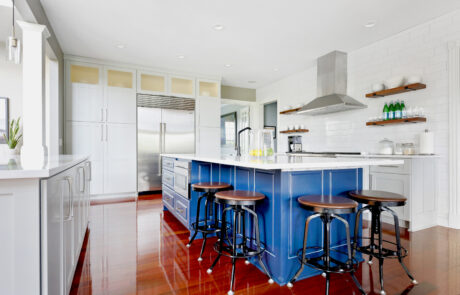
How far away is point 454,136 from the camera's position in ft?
10.1

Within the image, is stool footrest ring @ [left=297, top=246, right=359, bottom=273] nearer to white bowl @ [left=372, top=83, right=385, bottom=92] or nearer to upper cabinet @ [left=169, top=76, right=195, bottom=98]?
white bowl @ [left=372, top=83, right=385, bottom=92]

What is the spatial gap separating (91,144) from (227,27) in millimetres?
3295

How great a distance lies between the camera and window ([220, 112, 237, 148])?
8718 mm

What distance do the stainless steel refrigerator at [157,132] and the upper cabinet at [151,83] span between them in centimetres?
13

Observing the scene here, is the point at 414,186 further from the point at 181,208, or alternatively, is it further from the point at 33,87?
the point at 33,87

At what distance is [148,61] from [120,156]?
1.95 meters

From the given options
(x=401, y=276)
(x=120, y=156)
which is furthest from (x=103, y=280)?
(x=120, y=156)

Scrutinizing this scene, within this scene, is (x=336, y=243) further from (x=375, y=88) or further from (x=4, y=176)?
(x=375, y=88)

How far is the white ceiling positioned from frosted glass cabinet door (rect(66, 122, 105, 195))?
133cm

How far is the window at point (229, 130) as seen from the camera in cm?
872

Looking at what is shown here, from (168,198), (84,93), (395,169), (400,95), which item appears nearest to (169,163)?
(168,198)

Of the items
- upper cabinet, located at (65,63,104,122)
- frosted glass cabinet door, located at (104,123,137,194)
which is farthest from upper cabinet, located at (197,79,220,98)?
upper cabinet, located at (65,63,104,122)

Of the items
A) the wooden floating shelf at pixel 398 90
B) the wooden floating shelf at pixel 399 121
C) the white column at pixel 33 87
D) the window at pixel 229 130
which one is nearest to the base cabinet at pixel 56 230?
the white column at pixel 33 87

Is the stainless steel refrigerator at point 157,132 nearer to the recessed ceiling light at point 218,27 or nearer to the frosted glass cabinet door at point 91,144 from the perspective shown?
the frosted glass cabinet door at point 91,144
